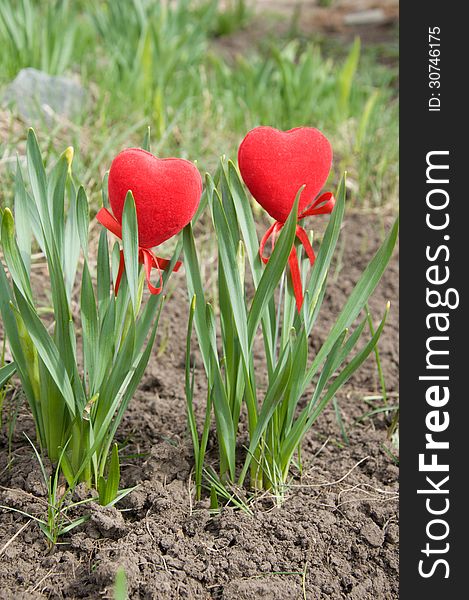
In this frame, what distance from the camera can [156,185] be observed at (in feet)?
4.62

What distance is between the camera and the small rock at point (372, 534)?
5.26 feet

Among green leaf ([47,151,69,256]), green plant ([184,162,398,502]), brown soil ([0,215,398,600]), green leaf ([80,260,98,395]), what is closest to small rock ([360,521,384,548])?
brown soil ([0,215,398,600])

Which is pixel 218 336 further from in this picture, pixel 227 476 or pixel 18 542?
pixel 18 542

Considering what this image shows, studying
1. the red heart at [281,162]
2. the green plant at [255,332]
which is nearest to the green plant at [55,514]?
the green plant at [255,332]

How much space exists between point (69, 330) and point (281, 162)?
0.49 m

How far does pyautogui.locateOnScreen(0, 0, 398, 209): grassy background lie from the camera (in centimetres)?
309

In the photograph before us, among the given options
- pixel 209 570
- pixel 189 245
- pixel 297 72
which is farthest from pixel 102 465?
pixel 297 72

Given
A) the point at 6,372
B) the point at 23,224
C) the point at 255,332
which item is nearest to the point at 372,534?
the point at 255,332

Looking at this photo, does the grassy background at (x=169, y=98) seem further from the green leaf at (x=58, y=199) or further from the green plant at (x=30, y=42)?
the green leaf at (x=58, y=199)

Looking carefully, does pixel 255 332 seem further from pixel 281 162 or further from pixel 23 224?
pixel 23 224

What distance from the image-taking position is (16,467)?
1715 millimetres

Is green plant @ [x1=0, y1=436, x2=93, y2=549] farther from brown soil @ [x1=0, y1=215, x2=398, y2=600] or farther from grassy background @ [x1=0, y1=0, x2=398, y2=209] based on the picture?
grassy background @ [x1=0, y1=0, x2=398, y2=209]

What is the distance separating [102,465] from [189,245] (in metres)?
0.48

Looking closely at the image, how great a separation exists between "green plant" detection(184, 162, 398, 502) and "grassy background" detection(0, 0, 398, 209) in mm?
1336
